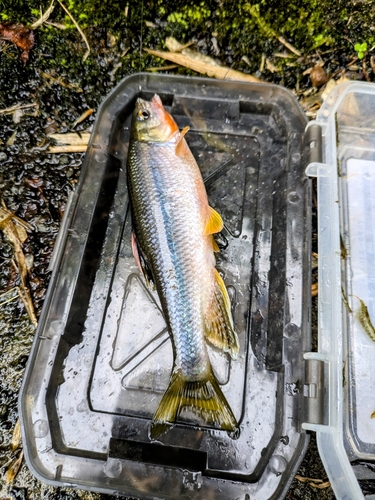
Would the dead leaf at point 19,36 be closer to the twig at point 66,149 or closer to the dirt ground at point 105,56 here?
the dirt ground at point 105,56

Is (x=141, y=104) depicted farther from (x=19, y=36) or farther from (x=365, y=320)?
(x=365, y=320)

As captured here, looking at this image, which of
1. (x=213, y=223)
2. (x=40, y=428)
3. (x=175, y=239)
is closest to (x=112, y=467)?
(x=40, y=428)

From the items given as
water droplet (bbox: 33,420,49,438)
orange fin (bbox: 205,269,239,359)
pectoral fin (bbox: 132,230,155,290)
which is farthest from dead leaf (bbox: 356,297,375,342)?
water droplet (bbox: 33,420,49,438)

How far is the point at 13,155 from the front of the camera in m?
2.04

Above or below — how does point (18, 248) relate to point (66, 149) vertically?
below

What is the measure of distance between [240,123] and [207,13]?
65cm

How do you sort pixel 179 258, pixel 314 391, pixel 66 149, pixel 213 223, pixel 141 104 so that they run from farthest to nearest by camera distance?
1. pixel 66 149
2. pixel 141 104
3. pixel 213 223
4. pixel 179 258
5. pixel 314 391

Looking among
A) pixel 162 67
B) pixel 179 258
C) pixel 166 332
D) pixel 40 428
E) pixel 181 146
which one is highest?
pixel 162 67

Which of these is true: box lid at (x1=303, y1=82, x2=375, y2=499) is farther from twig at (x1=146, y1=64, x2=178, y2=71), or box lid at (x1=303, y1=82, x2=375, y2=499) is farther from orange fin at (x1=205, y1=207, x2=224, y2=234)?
twig at (x1=146, y1=64, x2=178, y2=71)

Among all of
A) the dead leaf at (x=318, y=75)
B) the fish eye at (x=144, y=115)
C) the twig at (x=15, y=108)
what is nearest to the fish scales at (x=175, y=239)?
the fish eye at (x=144, y=115)

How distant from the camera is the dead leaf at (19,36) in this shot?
6.78 ft

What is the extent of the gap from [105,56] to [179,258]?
1.30 meters

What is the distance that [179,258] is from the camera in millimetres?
1604

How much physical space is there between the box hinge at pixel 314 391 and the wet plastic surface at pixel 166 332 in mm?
51
